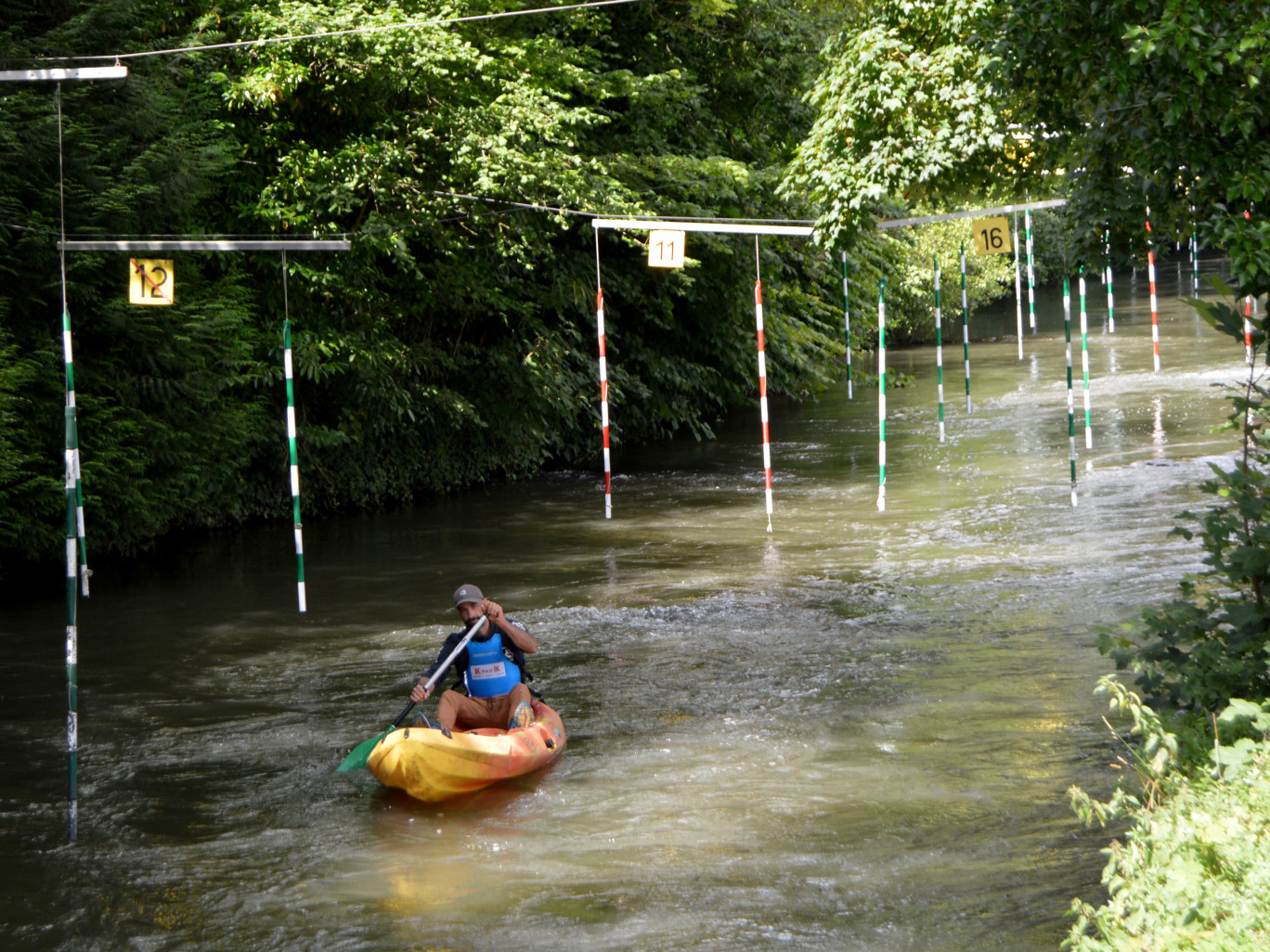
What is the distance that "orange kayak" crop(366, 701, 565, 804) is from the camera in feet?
25.8

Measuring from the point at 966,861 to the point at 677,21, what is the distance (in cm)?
2060

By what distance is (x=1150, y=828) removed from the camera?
441 cm

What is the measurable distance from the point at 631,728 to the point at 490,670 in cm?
108

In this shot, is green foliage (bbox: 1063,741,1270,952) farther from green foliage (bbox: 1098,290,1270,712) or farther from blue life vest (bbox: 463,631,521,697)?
blue life vest (bbox: 463,631,521,697)

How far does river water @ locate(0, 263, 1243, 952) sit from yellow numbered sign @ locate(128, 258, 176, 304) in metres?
3.32

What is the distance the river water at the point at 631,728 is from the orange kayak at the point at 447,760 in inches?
5.5

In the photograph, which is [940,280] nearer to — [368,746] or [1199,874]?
[368,746]

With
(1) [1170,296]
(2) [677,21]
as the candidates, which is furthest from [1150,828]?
(1) [1170,296]

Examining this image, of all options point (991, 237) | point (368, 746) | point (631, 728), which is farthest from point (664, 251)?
point (368, 746)

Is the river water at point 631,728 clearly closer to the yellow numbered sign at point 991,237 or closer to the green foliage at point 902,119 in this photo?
the green foliage at point 902,119

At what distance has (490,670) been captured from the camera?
904 centimetres

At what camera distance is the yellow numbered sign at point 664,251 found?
1706 cm

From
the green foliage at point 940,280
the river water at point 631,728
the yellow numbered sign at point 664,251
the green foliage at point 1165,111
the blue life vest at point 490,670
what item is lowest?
the river water at point 631,728

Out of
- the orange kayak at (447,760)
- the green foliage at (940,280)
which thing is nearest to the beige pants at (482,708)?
the orange kayak at (447,760)
